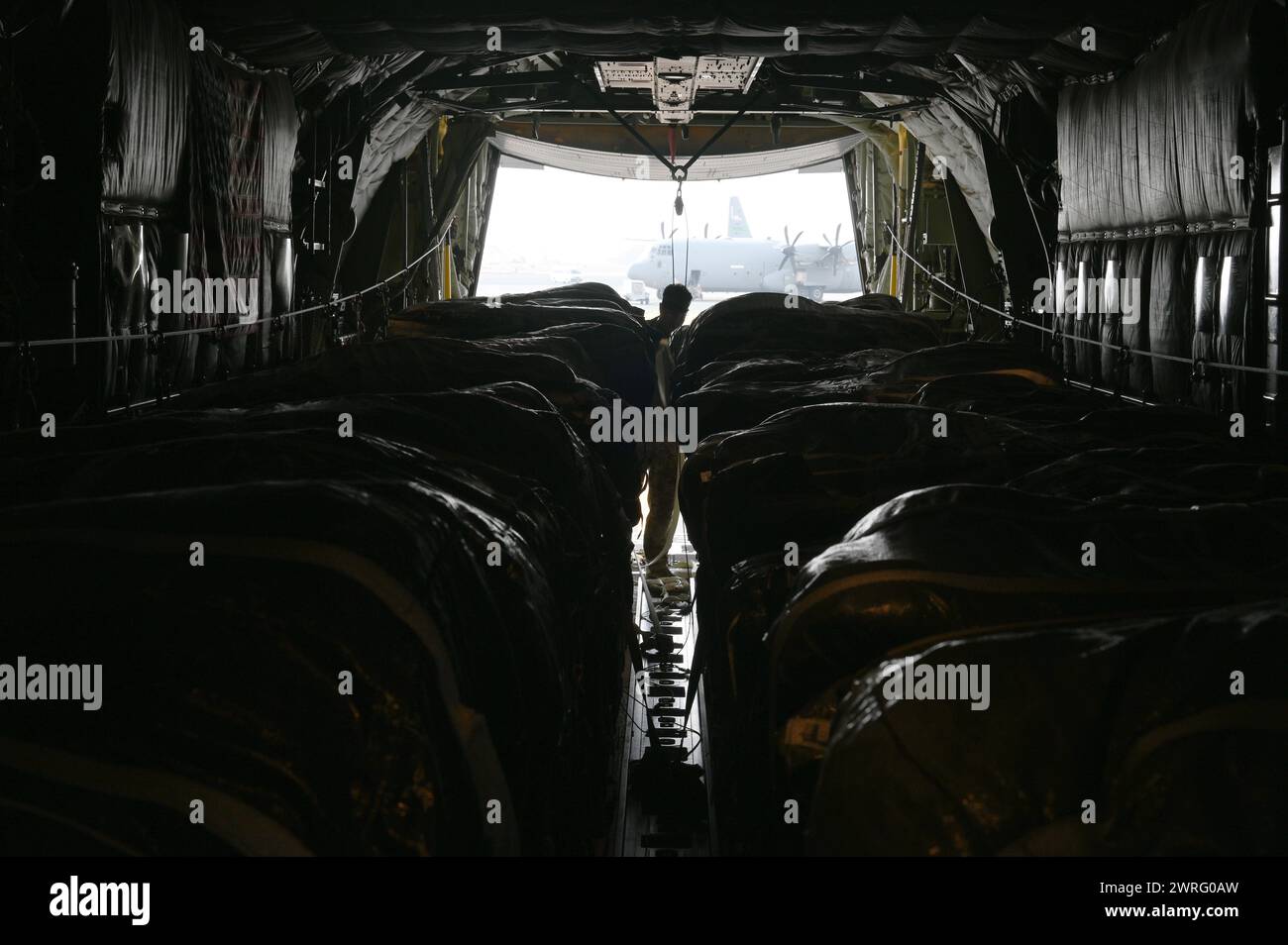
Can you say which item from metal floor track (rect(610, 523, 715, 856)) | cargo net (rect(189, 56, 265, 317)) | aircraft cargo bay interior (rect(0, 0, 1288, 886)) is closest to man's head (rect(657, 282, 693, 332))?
aircraft cargo bay interior (rect(0, 0, 1288, 886))

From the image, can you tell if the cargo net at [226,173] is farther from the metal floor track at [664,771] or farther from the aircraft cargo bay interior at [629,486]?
the metal floor track at [664,771]

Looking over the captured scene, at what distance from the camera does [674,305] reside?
11258 mm

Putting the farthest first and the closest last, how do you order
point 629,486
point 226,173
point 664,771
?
point 226,173 → point 629,486 → point 664,771

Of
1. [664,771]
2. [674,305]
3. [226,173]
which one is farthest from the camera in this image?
[674,305]

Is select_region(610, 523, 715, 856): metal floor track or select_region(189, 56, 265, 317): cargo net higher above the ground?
select_region(189, 56, 265, 317): cargo net

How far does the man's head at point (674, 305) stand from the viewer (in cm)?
1115

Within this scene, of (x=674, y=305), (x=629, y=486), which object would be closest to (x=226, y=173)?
(x=629, y=486)

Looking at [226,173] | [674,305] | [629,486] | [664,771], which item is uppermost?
[226,173]

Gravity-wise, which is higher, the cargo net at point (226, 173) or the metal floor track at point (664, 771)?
the cargo net at point (226, 173)

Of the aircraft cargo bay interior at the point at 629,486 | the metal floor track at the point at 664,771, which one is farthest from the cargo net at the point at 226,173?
the metal floor track at the point at 664,771

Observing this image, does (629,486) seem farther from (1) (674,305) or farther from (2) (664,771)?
(1) (674,305)

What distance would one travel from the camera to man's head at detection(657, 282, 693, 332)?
11.1 meters

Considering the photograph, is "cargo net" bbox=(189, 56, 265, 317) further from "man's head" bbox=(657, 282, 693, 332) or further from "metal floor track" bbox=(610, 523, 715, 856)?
"man's head" bbox=(657, 282, 693, 332)
